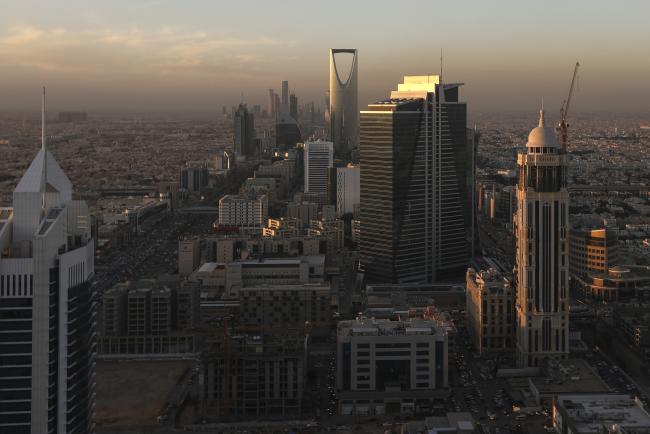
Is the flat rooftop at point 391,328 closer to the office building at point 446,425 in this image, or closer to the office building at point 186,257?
the office building at point 446,425

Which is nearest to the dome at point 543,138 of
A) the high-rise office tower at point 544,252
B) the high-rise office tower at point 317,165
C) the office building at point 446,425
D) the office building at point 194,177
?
the high-rise office tower at point 544,252

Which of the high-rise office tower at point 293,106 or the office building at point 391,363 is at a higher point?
the high-rise office tower at point 293,106

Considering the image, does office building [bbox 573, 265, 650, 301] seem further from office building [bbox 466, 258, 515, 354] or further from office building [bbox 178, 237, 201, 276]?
office building [bbox 178, 237, 201, 276]

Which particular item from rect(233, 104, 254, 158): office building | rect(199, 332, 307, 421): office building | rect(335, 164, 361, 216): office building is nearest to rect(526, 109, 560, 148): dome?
rect(199, 332, 307, 421): office building

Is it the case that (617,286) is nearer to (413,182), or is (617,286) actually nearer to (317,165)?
(413,182)

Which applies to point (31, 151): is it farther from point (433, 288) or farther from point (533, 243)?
point (433, 288)

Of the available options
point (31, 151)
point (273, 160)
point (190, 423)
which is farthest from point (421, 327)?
point (273, 160)

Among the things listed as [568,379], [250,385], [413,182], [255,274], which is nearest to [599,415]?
[568,379]
